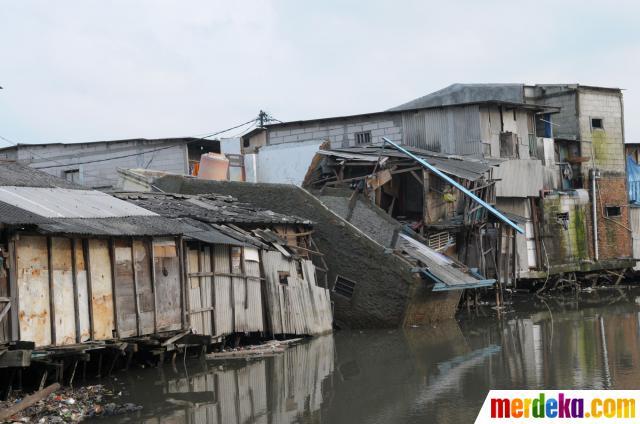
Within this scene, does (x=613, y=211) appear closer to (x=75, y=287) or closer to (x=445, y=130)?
(x=445, y=130)

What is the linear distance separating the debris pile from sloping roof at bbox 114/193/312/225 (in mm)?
5538

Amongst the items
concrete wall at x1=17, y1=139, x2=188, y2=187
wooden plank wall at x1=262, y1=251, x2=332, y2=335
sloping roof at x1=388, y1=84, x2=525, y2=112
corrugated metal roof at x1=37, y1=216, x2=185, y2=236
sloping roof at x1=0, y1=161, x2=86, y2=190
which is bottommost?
wooden plank wall at x1=262, y1=251, x2=332, y2=335

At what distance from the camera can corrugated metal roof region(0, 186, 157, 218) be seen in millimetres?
15281

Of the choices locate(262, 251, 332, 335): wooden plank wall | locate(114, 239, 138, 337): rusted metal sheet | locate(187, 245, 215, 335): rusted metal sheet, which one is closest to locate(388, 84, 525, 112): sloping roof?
locate(262, 251, 332, 335): wooden plank wall

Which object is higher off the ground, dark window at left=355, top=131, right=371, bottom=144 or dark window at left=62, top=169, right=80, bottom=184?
dark window at left=355, top=131, right=371, bottom=144

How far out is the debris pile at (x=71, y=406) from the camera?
12.7 metres

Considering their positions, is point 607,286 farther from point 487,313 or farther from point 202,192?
point 202,192

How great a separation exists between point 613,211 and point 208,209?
23447 mm

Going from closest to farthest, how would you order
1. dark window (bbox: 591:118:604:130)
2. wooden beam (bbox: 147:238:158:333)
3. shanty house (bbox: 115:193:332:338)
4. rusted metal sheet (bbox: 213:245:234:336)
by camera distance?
wooden beam (bbox: 147:238:158:333), shanty house (bbox: 115:193:332:338), rusted metal sheet (bbox: 213:245:234:336), dark window (bbox: 591:118:604:130)

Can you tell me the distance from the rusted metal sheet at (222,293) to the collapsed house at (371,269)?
438cm

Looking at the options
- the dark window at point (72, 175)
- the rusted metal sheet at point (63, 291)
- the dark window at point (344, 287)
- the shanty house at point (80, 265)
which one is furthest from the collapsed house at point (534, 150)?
the rusted metal sheet at point (63, 291)

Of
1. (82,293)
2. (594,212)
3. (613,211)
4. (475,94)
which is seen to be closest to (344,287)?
(82,293)

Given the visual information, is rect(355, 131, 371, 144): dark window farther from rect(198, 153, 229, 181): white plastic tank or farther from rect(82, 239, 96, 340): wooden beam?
rect(82, 239, 96, 340): wooden beam

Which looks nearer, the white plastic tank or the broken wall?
the broken wall
